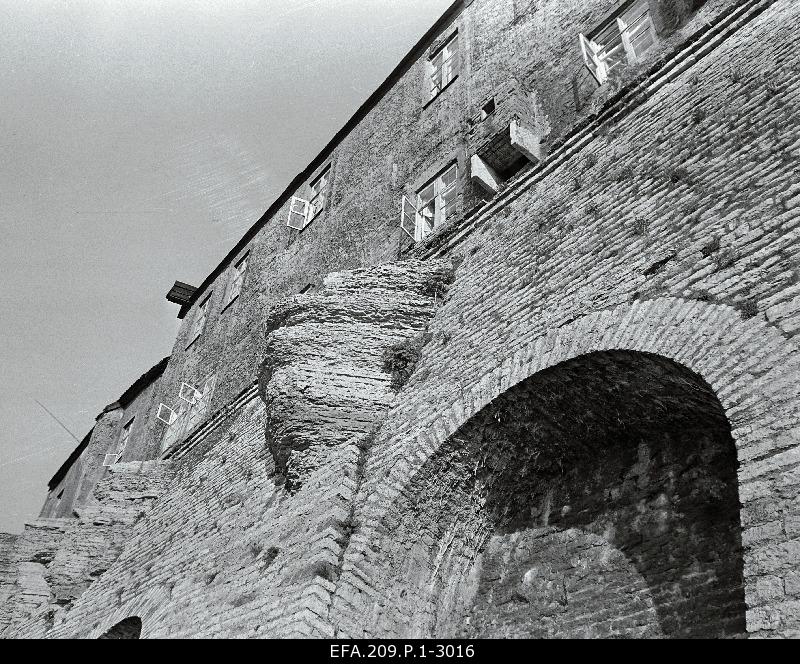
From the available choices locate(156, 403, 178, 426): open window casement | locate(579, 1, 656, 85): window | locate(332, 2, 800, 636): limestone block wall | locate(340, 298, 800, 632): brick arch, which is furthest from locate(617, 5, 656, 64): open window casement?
locate(156, 403, 178, 426): open window casement

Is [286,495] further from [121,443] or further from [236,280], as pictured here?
[121,443]

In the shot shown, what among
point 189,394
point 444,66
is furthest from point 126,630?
point 444,66

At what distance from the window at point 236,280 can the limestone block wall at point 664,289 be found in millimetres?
9654

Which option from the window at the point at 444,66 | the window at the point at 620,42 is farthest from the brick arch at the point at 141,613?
the window at the point at 444,66

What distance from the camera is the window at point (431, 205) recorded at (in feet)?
32.3

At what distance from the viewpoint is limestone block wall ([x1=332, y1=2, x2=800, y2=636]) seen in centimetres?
336

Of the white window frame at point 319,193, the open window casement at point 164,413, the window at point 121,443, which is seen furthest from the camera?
the window at point 121,443

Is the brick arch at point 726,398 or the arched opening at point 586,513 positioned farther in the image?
the arched opening at point 586,513

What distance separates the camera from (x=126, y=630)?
23.5 feet

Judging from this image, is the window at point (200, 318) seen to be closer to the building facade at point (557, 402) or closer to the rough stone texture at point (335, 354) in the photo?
the building facade at point (557, 402)

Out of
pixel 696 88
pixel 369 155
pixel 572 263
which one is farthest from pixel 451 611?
pixel 369 155

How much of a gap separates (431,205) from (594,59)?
3159 millimetres

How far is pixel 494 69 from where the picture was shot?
411 inches

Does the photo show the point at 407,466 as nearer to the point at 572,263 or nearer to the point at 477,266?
the point at 572,263
